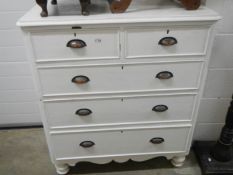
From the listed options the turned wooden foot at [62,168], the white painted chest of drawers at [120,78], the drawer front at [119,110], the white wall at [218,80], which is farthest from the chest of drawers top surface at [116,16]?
the turned wooden foot at [62,168]

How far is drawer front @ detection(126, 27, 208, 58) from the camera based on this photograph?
3.75 ft

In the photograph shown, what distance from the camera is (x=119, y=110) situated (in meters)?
1.36

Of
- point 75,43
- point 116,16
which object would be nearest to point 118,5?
point 116,16

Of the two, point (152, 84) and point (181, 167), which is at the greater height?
point (152, 84)

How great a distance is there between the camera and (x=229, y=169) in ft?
5.14

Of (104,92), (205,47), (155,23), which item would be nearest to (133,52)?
(155,23)

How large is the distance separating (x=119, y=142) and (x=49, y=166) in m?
0.61

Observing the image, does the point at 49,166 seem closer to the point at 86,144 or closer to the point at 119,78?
the point at 86,144

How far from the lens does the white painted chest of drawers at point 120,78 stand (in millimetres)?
1114

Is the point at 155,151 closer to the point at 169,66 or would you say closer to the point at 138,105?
the point at 138,105

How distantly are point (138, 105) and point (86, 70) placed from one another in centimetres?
38

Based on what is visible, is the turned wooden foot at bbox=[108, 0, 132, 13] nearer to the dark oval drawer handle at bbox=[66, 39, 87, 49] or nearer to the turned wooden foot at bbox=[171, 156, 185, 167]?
the dark oval drawer handle at bbox=[66, 39, 87, 49]

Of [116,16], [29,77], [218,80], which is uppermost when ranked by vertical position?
[116,16]

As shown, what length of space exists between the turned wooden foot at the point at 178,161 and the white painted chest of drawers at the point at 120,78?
0.12m
